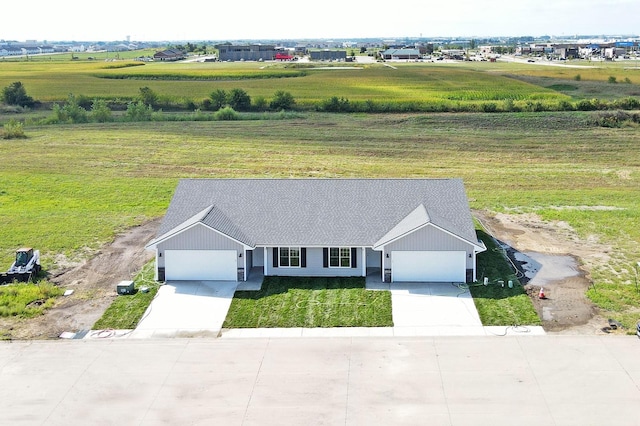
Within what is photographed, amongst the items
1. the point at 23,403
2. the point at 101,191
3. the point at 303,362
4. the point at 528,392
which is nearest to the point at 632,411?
the point at 528,392

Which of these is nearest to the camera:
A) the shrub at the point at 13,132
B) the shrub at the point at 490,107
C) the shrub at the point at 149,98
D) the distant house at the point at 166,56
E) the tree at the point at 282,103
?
the shrub at the point at 13,132

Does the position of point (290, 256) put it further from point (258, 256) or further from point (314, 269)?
point (258, 256)

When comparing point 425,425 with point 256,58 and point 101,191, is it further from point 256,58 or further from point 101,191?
→ point 256,58

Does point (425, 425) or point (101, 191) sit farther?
point (101, 191)

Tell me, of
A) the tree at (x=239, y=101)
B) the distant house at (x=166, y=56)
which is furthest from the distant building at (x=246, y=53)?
the tree at (x=239, y=101)

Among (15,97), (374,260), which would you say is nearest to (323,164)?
(374,260)

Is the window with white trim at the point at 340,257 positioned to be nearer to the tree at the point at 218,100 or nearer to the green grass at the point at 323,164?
the green grass at the point at 323,164
